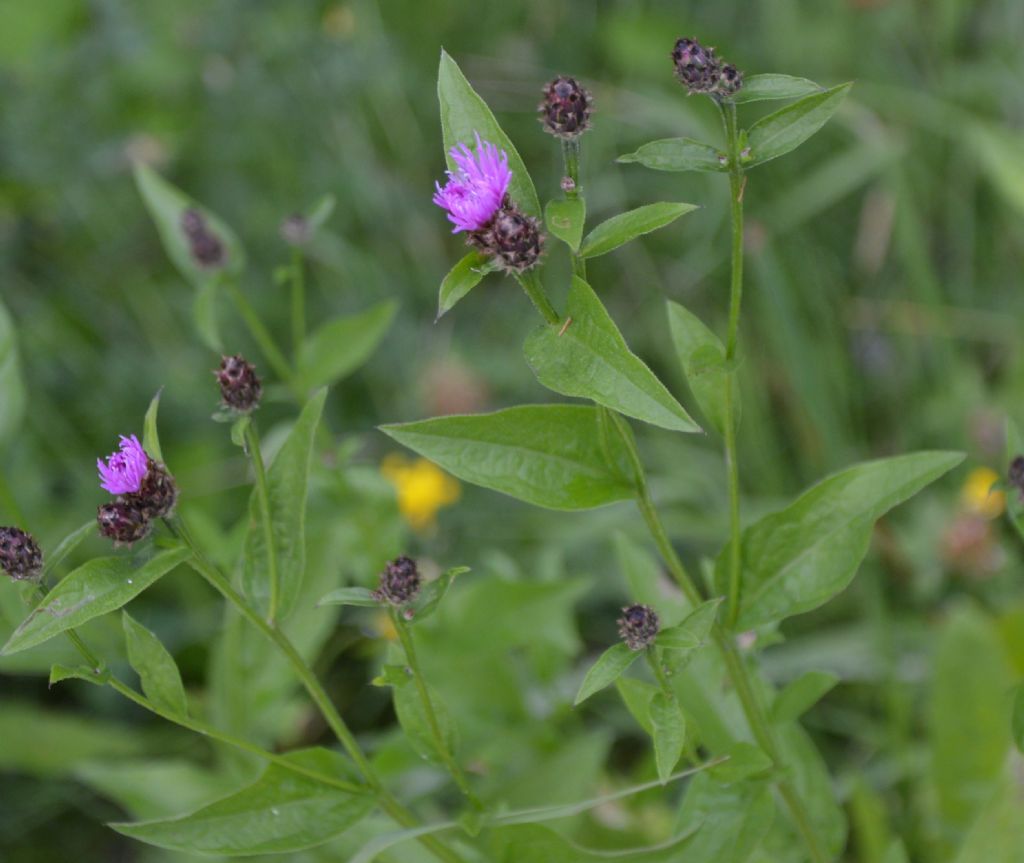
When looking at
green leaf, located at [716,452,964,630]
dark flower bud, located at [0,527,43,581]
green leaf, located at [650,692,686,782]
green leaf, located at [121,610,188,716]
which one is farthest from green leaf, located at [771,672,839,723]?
dark flower bud, located at [0,527,43,581]

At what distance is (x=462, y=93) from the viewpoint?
866 millimetres

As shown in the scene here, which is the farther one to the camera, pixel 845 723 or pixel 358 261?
pixel 358 261

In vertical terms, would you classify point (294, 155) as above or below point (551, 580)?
above

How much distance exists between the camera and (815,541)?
39.6 inches

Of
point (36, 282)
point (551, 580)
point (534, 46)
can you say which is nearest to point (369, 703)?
point (551, 580)

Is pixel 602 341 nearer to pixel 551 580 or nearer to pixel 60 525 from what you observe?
pixel 551 580

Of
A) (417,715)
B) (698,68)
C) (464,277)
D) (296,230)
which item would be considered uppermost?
(296,230)

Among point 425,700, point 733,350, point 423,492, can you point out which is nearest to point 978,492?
point 423,492

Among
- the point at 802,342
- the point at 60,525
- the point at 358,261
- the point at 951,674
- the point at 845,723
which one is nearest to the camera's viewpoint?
the point at 951,674

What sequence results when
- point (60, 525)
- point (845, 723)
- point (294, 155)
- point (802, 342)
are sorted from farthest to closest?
point (294, 155) < point (60, 525) < point (802, 342) < point (845, 723)

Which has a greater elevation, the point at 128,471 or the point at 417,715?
the point at 128,471

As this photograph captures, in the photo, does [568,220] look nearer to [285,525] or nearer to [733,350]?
[733,350]

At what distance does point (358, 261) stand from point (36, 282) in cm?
77

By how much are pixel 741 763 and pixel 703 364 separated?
0.33 meters
